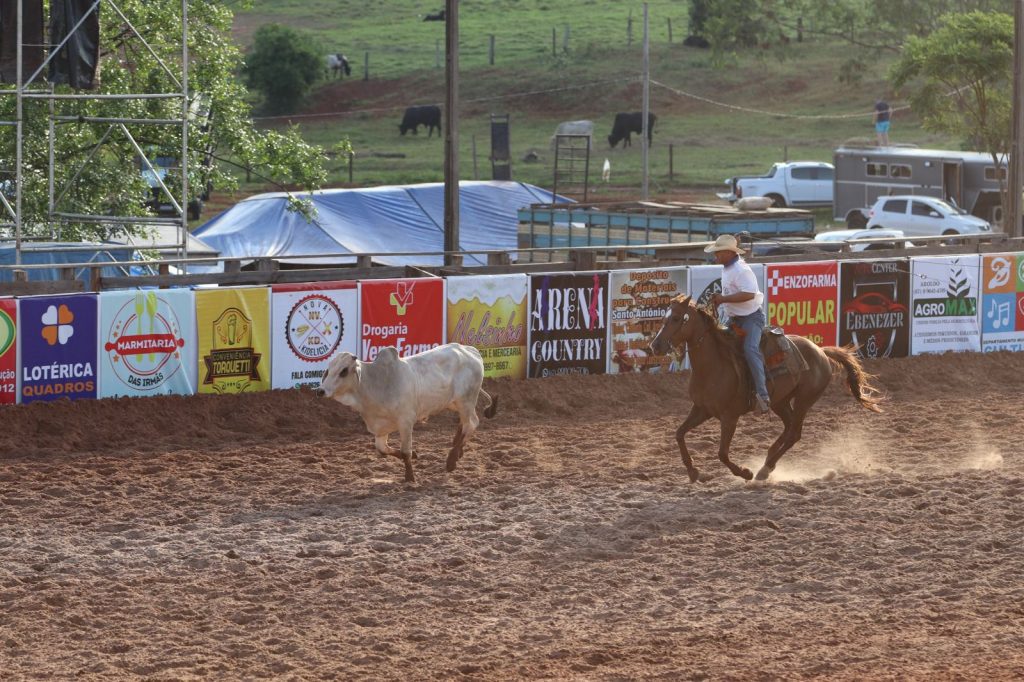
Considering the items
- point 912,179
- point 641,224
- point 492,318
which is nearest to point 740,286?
point 492,318

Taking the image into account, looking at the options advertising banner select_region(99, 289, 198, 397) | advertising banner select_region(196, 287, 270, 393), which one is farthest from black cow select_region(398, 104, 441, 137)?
advertising banner select_region(99, 289, 198, 397)

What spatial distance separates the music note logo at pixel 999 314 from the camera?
20.7 metres

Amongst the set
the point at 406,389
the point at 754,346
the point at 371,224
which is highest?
the point at 371,224

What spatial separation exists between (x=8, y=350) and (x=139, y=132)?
8.67m

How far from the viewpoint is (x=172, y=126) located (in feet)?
75.7

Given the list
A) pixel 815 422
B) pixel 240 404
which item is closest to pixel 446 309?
pixel 240 404

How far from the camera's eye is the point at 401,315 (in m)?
17.2

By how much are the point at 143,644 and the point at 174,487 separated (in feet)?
14.0

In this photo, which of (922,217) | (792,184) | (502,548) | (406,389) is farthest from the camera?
(792,184)

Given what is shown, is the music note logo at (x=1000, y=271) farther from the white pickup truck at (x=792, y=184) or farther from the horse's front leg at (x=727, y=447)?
the white pickup truck at (x=792, y=184)

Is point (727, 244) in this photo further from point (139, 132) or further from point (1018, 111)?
point (1018, 111)

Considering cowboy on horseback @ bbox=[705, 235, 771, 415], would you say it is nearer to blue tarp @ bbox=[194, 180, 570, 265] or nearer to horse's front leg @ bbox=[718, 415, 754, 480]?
horse's front leg @ bbox=[718, 415, 754, 480]

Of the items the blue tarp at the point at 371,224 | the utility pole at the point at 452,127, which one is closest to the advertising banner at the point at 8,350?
the utility pole at the point at 452,127

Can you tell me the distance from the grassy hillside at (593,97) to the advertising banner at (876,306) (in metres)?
29.7
